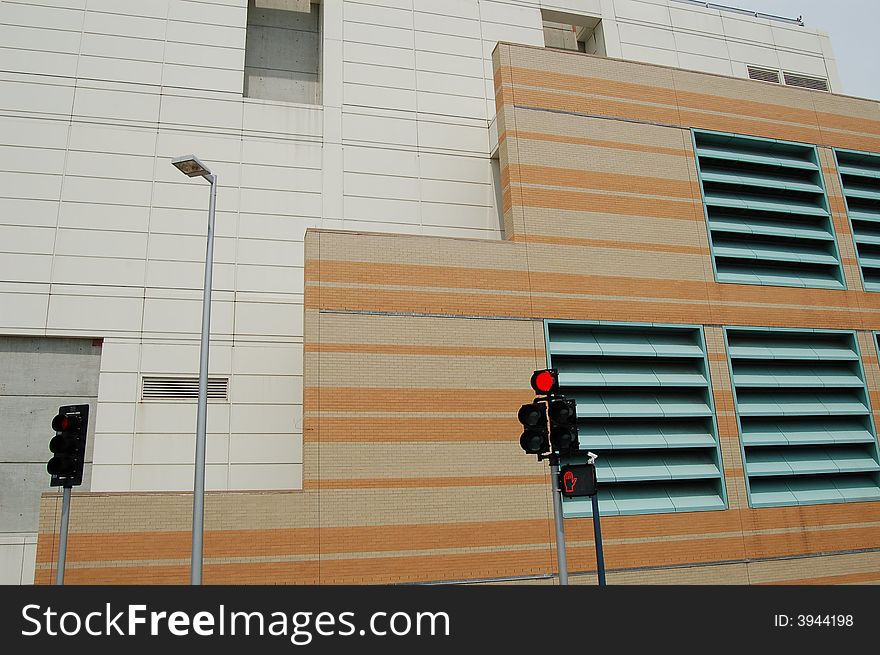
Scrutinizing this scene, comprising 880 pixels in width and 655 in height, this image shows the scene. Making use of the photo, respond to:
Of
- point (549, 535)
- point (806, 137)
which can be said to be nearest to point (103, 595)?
point (549, 535)

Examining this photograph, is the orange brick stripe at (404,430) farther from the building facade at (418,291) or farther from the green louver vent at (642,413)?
the green louver vent at (642,413)

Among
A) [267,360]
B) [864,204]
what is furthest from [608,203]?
[267,360]

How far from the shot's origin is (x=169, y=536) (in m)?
14.8

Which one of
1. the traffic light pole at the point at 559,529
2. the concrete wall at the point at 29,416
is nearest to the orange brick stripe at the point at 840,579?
the traffic light pole at the point at 559,529

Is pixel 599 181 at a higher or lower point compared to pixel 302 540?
higher

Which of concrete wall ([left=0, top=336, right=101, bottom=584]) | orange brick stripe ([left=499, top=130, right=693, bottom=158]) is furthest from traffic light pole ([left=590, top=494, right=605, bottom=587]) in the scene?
concrete wall ([left=0, top=336, right=101, bottom=584])

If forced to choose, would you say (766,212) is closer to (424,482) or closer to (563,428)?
(424,482)

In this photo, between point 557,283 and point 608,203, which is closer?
point 557,283

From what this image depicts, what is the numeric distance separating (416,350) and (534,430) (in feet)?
21.3

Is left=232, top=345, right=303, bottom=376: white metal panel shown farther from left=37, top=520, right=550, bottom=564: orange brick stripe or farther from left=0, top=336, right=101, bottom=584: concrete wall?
left=37, top=520, right=550, bottom=564: orange brick stripe

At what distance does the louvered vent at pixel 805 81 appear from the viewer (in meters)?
28.6

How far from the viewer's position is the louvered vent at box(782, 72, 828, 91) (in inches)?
1125

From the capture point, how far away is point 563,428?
10.9 meters

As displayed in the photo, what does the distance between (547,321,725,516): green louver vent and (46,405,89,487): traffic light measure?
35.6 feet
